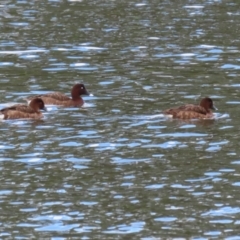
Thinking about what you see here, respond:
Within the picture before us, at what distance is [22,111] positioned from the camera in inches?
923

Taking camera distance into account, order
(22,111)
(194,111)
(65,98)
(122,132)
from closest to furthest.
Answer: (122,132)
(194,111)
(22,111)
(65,98)

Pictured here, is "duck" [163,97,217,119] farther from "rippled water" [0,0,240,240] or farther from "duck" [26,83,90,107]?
"duck" [26,83,90,107]

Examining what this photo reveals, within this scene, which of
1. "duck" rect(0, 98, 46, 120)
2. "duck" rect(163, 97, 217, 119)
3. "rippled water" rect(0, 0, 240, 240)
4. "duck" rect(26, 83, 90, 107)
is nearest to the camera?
"rippled water" rect(0, 0, 240, 240)

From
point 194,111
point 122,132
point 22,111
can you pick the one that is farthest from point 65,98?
point 122,132

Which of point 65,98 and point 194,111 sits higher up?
point 65,98

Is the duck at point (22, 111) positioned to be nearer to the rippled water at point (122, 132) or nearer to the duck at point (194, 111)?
the rippled water at point (122, 132)

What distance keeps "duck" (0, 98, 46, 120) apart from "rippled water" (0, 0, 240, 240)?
0.81ft

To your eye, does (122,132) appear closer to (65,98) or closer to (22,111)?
(22,111)

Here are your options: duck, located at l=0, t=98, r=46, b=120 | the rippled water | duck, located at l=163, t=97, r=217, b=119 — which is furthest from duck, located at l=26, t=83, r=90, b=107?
duck, located at l=163, t=97, r=217, b=119

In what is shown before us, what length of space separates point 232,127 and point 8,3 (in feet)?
69.6

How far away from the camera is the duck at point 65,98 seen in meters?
24.8

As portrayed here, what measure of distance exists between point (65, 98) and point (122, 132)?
157 inches

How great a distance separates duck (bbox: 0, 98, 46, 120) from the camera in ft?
76.5

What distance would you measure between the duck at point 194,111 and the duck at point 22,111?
9.46 ft
